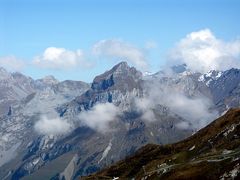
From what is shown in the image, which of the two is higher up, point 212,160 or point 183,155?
point 183,155

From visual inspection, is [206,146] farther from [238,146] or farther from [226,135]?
[238,146]

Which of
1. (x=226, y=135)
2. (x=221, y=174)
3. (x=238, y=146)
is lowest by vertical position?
(x=221, y=174)

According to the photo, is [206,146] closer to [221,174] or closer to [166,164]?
[166,164]

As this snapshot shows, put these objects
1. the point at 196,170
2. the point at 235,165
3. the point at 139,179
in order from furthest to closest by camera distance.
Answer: the point at 139,179, the point at 196,170, the point at 235,165

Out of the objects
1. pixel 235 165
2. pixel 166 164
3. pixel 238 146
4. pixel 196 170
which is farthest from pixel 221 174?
pixel 166 164

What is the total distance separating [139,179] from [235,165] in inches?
2414

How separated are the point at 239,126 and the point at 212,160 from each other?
136 feet

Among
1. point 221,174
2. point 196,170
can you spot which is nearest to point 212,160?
point 196,170

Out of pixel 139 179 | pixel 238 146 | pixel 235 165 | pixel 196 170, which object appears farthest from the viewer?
pixel 139 179

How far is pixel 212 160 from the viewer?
508 feet

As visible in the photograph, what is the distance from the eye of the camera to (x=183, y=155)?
639ft

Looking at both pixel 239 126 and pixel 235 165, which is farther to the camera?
pixel 239 126

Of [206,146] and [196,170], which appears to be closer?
[196,170]

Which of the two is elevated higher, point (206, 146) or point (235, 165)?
point (206, 146)
